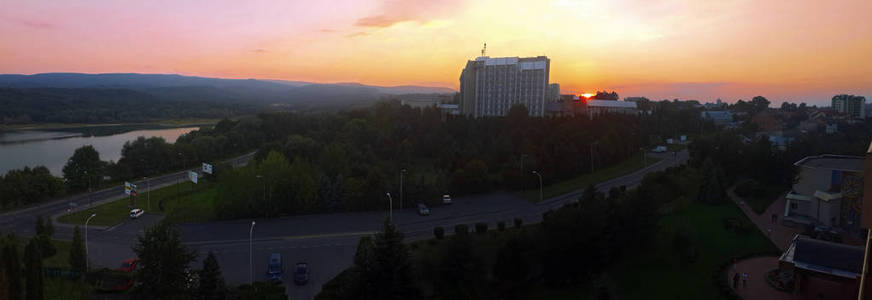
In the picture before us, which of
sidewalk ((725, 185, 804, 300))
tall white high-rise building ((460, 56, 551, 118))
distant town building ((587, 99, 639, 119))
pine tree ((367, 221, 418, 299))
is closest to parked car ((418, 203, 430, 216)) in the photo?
pine tree ((367, 221, 418, 299))

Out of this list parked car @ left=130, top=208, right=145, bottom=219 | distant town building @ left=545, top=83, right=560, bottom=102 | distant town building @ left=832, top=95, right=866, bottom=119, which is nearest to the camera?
parked car @ left=130, top=208, right=145, bottom=219

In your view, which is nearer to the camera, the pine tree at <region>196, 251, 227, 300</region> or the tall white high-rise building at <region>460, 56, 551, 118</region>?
the pine tree at <region>196, 251, 227, 300</region>

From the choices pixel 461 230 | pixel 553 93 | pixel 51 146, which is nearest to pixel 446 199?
pixel 461 230

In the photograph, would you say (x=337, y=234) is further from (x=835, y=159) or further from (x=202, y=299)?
(x=835, y=159)

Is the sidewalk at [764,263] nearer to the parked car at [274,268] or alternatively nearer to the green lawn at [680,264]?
the green lawn at [680,264]

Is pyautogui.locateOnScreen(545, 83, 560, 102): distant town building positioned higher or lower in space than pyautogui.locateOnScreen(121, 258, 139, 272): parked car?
higher

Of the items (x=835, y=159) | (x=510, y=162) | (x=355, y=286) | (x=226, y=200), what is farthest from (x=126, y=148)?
(x=835, y=159)

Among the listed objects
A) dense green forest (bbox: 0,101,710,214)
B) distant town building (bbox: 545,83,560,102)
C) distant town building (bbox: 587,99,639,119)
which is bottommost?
dense green forest (bbox: 0,101,710,214)

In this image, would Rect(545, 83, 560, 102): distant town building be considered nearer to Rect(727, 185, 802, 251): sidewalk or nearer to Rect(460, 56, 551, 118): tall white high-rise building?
Rect(460, 56, 551, 118): tall white high-rise building
